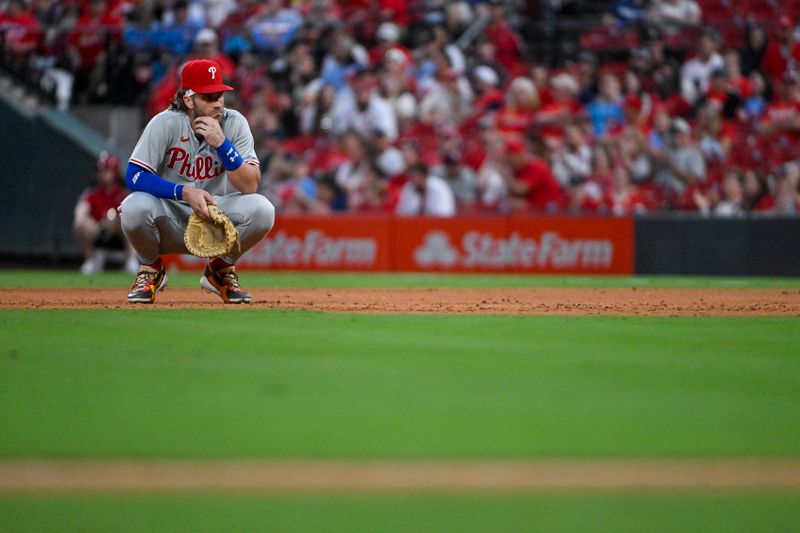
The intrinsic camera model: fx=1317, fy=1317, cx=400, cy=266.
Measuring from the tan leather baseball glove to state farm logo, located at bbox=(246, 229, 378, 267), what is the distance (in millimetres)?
8270

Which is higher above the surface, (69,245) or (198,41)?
(198,41)

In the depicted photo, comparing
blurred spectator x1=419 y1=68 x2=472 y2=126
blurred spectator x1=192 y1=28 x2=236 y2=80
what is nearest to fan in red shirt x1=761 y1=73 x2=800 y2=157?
blurred spectator x1=419 y1=68 x2=472 y2=126

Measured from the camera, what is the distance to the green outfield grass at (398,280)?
45.7 feet

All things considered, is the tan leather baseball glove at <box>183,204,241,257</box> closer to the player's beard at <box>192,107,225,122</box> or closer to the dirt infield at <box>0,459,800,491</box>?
the player's beard at <box>192,107,225,122</box>

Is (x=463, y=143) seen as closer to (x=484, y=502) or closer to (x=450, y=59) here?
(x=450, y=59)

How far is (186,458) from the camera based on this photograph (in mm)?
3824

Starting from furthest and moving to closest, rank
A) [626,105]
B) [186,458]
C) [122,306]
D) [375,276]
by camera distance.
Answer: [626,105] → [375,276] → [122,306] → [186,458]

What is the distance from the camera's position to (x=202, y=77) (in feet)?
29.5

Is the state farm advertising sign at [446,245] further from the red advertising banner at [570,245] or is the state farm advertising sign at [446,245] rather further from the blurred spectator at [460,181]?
the blurred spectator at [460,181]

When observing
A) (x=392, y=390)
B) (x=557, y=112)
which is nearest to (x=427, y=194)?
(x=557, y=112)

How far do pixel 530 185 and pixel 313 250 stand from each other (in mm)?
3016

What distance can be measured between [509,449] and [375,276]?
12282 millimetres

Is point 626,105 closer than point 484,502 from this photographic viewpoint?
No

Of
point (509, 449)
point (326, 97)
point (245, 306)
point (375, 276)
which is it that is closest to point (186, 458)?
point (509, 449)
